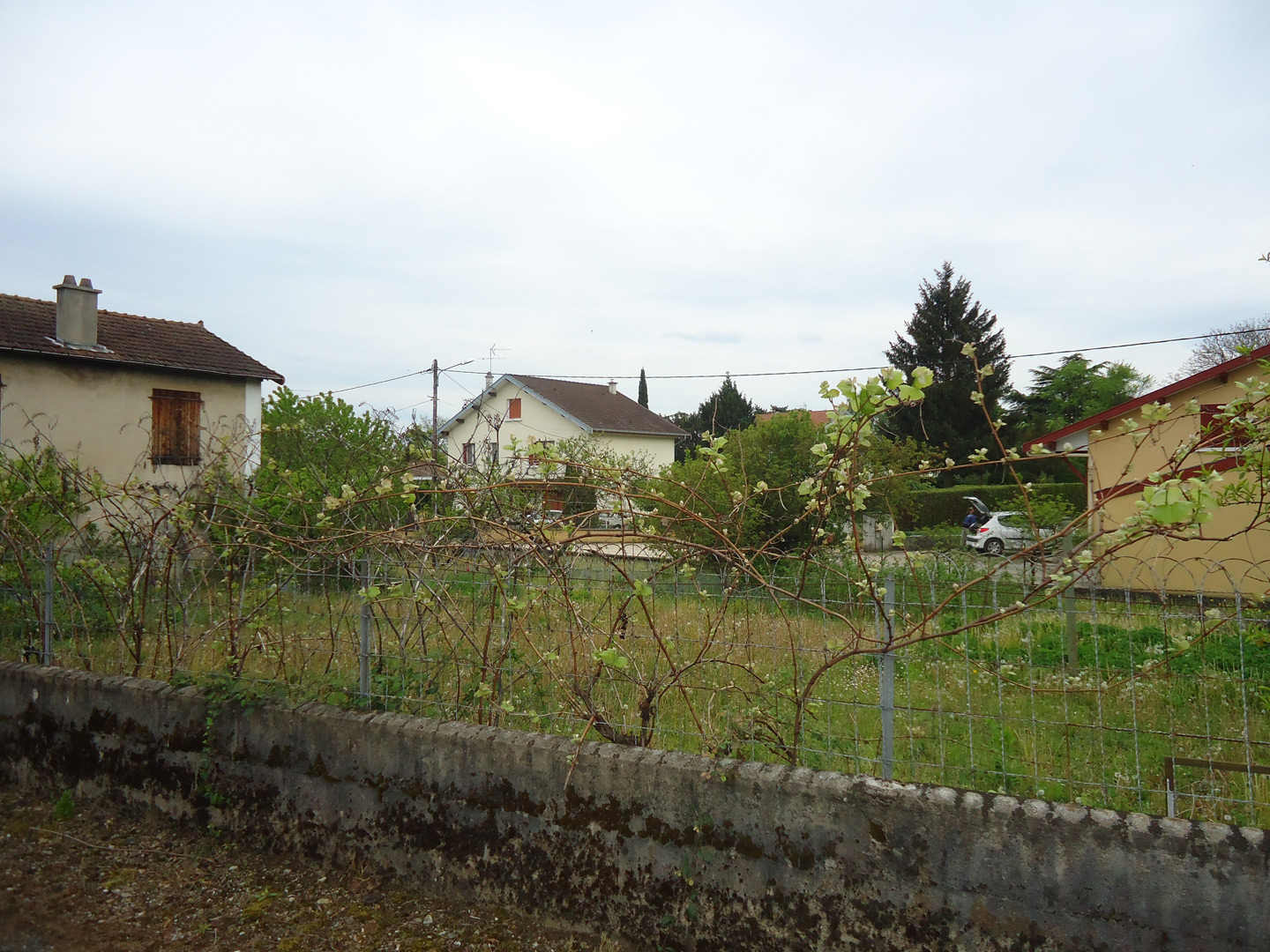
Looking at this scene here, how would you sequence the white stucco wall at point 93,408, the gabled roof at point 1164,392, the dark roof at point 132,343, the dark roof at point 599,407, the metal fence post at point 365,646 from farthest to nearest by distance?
the dark roof at point 599,407 → the dark roof at point 132,343 → the white stucco wall at point 93,408 → the gabled roof at point 1164,392 → the metal fence post at point 365,646

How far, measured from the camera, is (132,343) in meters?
14.3

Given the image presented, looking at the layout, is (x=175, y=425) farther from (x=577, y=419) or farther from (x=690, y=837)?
(x=577, y=419)

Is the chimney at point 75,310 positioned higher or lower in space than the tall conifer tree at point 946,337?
lower

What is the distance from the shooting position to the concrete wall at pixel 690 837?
7.87 feet

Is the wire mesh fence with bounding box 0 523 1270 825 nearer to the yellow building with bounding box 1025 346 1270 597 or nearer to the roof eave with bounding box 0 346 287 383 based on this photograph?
the yellow building with bounding box 1025 346 1270 597

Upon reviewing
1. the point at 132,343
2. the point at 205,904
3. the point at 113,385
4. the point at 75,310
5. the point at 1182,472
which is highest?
the point at 75,310

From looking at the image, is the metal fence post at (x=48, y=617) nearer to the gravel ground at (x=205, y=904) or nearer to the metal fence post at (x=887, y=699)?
the gravel ground at (x=205, y=904)

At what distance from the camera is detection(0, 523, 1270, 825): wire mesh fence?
118 inches

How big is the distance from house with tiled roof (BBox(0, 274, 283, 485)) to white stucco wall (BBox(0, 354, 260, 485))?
0.6 inches

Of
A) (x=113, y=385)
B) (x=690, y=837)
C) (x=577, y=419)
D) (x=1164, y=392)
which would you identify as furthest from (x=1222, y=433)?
(x=577, y=419)

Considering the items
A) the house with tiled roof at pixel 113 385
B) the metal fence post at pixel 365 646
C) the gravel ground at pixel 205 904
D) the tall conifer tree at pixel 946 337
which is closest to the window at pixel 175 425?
the house with tiled roof at pixel 113 385

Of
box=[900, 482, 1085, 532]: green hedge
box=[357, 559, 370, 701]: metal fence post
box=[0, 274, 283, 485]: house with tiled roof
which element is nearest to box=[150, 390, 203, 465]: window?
box=[0, 274, 283, 485]: house with tiled roof

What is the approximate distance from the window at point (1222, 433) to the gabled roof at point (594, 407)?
24.6m

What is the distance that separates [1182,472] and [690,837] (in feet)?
6.65
